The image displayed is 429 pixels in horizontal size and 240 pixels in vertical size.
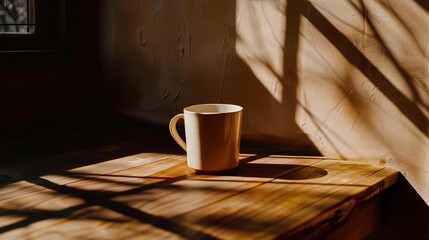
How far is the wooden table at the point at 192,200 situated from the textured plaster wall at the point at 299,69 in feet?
0.26

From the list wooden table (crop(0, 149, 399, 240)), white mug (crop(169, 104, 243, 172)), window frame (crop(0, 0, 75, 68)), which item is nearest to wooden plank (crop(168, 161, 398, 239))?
wooden table (crop(0, 149, 399, 240))

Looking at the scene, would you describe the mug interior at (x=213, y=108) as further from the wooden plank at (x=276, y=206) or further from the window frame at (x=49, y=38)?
the window frame at (x=49, y=38)

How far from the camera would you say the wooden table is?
2.27 ft

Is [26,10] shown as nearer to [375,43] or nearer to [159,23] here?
[159,23]

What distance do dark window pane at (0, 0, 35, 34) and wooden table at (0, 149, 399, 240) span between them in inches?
22.1

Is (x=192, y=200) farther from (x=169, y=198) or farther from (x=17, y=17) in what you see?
(x=17, y=17)

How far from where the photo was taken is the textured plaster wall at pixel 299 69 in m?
0.99

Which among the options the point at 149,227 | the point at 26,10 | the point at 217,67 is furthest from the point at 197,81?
the point at 149,227

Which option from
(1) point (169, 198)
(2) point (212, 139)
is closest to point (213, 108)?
(2) point (212, 139)

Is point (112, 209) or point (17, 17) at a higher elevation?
point (17, 17)

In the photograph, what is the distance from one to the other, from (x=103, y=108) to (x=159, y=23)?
Answer: 34cm

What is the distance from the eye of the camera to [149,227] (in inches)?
27.4

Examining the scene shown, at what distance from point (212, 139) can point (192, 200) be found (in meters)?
0.16

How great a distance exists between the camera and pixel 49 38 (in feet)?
4.73
